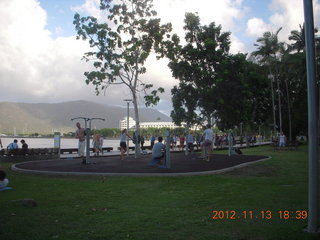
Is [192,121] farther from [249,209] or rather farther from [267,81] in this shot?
[249,209]

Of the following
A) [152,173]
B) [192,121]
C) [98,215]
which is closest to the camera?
[98,215]

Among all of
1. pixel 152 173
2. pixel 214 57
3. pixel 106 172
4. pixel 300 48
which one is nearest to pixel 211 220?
pixel 152 173

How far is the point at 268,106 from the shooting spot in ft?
155

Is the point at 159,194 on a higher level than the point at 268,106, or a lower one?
lower

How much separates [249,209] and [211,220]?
1071mm

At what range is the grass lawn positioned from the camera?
5043mm

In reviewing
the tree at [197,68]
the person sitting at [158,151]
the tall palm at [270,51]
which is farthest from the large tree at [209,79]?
the person sitting at [158,151]

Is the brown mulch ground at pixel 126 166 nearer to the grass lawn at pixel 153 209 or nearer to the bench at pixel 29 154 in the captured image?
the grass lawn at pixel 153 209

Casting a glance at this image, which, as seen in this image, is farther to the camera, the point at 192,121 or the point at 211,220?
the point at 192,121

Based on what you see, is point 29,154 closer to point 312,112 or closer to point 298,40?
point 312,112
